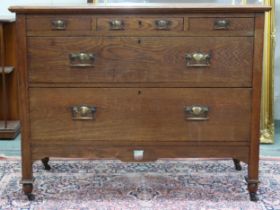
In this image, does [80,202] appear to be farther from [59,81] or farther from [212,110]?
[212,110]

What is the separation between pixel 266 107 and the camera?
334 centimetres

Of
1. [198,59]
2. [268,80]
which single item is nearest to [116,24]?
[198,59]

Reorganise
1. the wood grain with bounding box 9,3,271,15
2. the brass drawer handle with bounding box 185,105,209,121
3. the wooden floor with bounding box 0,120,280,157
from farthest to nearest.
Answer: the wooden floor with bounding box 0,120,280,157 < the brass drawer handle with bounding box 185,105,209,121 < the wood grain with bounding box 9,3,271,15

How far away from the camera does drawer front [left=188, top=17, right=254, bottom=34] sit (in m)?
2.17

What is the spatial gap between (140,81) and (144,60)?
0.32 feet

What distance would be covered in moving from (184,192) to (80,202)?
522 millimetres

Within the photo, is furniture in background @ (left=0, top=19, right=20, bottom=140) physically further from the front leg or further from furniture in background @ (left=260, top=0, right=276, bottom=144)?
furniture in background @ (left=260, top=0, right=276, bottom=144)

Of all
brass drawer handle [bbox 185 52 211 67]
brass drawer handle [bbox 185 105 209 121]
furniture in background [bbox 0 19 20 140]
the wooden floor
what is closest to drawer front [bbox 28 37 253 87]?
brass drawer handle [bbox 185 52 211 67]

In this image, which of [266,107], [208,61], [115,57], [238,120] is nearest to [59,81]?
[115,57]

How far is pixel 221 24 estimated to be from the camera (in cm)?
217

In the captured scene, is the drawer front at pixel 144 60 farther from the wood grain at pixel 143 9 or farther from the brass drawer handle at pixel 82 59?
the wood grain at pixel 143 9

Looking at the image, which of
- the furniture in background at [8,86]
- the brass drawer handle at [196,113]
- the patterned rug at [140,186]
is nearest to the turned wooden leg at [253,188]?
the patterned rug at [140,186]

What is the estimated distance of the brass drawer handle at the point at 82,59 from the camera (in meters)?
2.20

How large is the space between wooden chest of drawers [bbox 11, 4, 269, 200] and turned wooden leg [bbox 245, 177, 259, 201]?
0.09 metres
